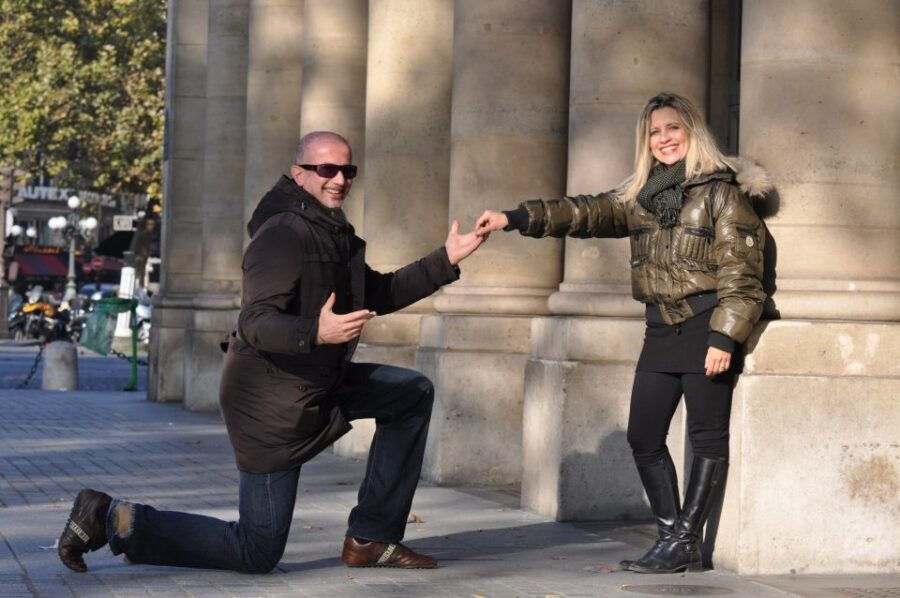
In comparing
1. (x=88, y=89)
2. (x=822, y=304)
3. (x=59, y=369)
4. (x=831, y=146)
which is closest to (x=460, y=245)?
(x=822, y=304)

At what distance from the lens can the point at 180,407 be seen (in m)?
21.9

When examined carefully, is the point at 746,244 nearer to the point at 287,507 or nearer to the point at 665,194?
the point at 665,194

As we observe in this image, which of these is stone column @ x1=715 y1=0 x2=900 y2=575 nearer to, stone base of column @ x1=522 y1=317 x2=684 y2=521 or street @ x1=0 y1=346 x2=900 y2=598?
Answer: street @ x1=0 y1=346 x2=900 y2=598

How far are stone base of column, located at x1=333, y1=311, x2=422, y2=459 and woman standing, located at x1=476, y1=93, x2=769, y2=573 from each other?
241 inches

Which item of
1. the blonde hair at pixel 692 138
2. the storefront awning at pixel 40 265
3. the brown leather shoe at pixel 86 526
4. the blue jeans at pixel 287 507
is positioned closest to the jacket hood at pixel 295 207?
the blue jeans at pixel 287 507

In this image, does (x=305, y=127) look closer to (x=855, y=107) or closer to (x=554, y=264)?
(x=554, y=264)

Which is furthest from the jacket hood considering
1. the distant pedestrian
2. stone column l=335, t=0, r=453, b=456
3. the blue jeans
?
stone column l=335, t=0, r=453, b=456

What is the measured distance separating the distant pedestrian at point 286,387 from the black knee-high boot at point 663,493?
1.01 metres

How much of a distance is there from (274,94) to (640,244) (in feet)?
37.4

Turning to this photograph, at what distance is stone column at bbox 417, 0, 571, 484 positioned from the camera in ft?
41.8

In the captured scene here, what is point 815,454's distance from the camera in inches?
337

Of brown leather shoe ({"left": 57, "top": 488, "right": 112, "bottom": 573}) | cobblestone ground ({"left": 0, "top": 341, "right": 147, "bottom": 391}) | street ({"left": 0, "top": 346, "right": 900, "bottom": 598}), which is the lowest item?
cobblestone ground ({"left": 0, "top": 341, "right": 147, "bottom": 391})

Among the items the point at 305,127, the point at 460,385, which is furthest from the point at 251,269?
the point at 305,127

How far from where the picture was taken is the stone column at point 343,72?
54.6 feet
